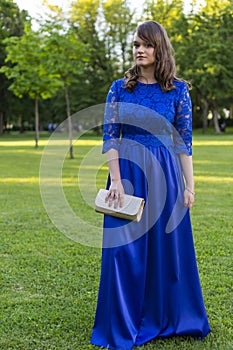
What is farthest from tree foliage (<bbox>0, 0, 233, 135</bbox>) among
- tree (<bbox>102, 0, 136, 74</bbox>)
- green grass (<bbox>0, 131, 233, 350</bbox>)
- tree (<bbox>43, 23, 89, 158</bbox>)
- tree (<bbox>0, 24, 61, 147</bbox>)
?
green grass (<bbox>0, 131, 233, 350</bbox>)

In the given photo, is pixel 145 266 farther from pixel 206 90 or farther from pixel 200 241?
pixel 206 90

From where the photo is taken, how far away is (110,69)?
49.2 meters

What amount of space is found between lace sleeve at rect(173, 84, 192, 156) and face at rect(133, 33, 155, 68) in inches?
10.8

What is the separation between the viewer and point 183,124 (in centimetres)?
338

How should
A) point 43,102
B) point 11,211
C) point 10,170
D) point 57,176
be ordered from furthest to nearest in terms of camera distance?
point 43,102 < point 10,170 < point 57,176 < point 11,211

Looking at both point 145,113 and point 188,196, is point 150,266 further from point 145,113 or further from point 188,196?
point 145,113

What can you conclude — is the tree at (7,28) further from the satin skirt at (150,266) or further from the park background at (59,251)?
the satin skirt at (150,266)

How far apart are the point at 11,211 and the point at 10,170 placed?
6772 millimetres

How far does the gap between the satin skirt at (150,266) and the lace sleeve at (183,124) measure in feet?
0.29

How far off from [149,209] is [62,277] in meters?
1.73

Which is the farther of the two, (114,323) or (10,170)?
(10,170)


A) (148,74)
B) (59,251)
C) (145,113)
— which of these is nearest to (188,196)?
(145,113)

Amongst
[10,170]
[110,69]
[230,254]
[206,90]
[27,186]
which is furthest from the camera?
[110,69]

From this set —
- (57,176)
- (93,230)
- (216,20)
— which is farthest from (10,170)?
(216,20)
